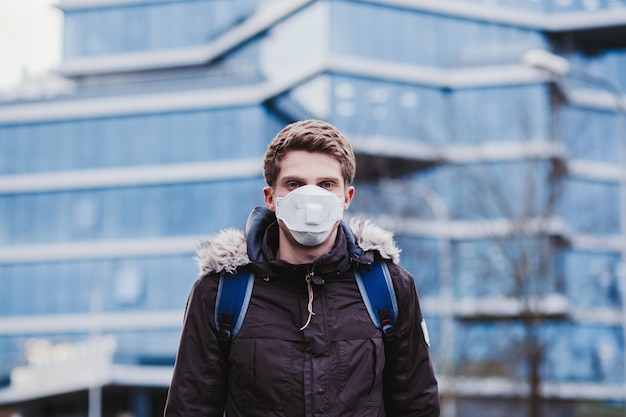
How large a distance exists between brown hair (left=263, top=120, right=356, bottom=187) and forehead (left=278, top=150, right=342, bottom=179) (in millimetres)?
15

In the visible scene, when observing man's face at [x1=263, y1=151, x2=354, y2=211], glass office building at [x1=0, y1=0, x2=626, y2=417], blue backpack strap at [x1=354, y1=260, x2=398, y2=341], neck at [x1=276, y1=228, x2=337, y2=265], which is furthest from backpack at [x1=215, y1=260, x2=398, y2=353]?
glass office building at [x1=0, y1=0, x2=626, y2=417]

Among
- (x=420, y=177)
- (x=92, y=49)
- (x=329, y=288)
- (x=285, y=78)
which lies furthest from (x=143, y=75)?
(x=329, y=288)

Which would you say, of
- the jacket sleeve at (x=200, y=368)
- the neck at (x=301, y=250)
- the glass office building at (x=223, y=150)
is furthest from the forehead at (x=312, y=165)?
the glass office building at (x=223, y=150)

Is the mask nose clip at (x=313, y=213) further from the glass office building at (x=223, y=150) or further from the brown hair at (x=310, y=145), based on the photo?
the glass office building at (x=223, y=150)

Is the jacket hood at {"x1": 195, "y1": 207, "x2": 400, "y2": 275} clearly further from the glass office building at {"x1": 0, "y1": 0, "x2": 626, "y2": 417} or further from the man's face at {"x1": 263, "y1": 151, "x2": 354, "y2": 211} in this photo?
the glass office building at {"x1": 0, "y1": 0, "x2": 626, "y2": 417}

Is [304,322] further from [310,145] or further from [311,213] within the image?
[310,145]

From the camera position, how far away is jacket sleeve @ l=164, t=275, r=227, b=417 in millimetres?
3906

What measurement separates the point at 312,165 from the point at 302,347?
2.05ft

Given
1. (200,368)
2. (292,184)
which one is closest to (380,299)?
(292,184)

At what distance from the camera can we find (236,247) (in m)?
3.98

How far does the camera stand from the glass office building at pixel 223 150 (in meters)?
48.8

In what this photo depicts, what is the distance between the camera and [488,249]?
4650 cm

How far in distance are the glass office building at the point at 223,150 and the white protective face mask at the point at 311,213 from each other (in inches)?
1535

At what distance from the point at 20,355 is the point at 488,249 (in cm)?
2435
